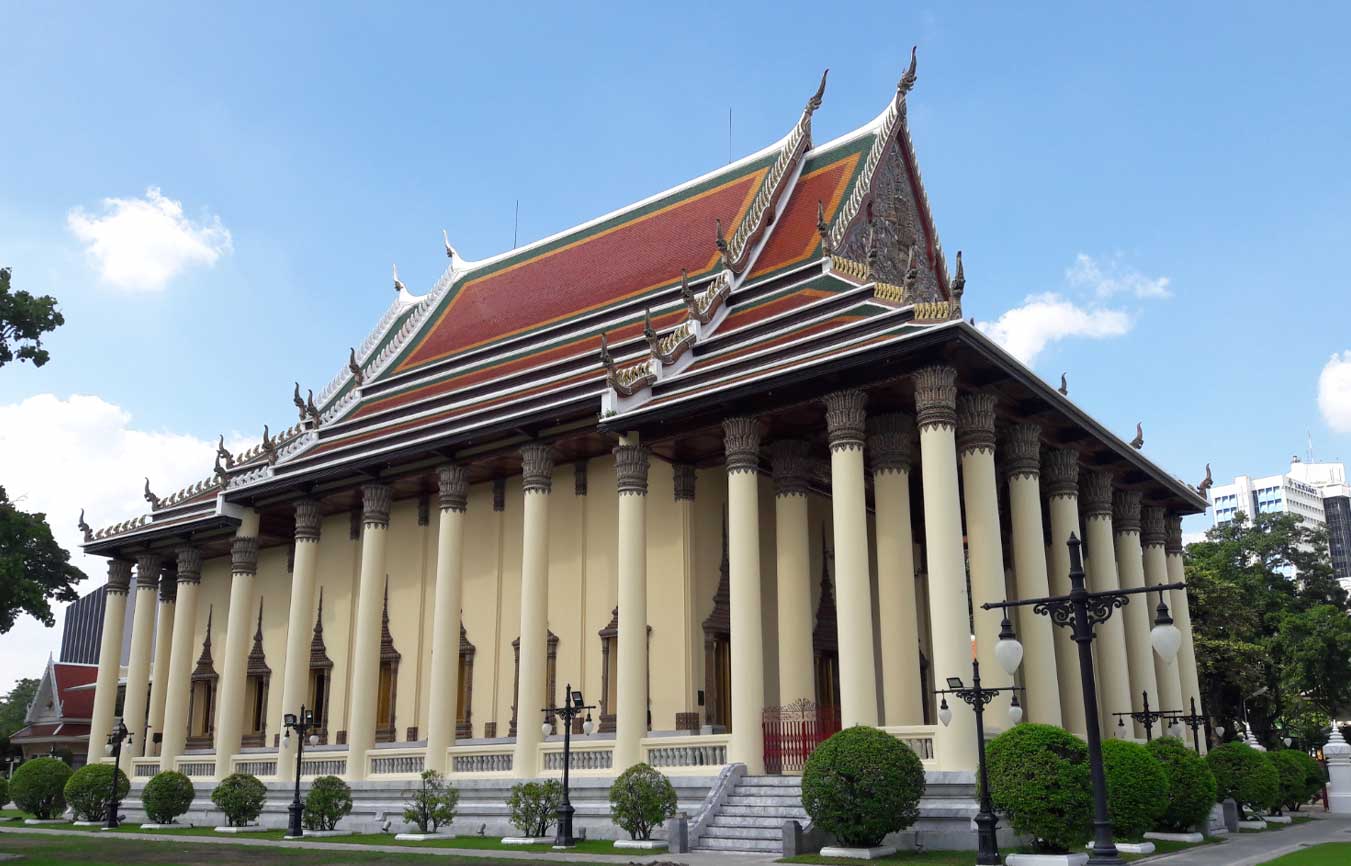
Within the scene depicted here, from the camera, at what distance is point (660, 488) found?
24.8 meters

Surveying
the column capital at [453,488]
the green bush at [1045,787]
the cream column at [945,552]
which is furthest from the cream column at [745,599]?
the column capital at [453,488]

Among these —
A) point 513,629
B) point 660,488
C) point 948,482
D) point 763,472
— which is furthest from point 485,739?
point 948,482

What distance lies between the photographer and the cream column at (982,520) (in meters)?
19.3

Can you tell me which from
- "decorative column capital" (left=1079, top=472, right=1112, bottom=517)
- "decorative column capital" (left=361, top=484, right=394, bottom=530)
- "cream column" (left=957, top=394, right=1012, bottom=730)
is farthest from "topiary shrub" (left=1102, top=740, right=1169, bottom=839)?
"decorative column capital" (left=361, top=484, right=394, bottom=530)

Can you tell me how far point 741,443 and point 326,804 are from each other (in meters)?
10.9

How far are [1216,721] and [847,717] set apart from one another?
95.2 ft

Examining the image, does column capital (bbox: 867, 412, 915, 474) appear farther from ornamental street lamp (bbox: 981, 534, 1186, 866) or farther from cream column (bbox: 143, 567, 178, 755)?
cream column (bbox: 143, 567, 178, 755)

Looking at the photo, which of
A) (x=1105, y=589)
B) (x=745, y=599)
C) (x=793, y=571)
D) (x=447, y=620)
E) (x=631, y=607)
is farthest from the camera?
(x=1105, y=589)

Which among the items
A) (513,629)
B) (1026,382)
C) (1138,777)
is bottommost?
(1138,777)

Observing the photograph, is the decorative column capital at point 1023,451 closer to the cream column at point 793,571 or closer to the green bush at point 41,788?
the cream column at point 793,571

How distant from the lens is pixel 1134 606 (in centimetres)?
2647

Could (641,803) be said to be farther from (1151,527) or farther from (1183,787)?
(1151,527)

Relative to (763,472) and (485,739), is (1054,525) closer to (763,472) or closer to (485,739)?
(763,472)

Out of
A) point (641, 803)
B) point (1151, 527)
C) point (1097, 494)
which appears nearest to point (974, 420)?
point (1097, 494)
